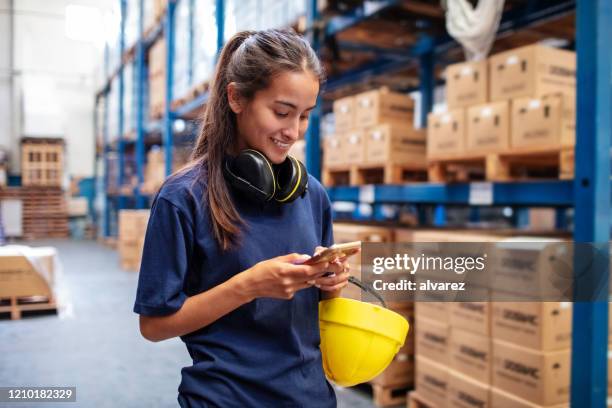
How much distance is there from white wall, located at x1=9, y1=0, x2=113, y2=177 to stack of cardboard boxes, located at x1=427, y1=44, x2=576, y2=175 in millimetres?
9440

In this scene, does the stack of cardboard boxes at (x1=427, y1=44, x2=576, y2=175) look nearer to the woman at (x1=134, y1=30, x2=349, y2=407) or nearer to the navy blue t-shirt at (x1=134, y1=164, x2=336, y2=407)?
the woman at (x1=134, y1=30, x2=349, y2=407)

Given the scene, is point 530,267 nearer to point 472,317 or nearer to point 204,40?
point 472,317

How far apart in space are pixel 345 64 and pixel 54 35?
9403 millimetres

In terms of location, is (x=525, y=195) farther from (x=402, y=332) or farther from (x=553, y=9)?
(x=553, y=9)

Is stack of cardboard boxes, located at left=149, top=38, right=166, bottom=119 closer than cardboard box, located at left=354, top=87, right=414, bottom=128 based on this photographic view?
No

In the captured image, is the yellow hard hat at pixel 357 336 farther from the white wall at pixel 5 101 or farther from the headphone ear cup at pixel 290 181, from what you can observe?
the white wall at pixel 5 101

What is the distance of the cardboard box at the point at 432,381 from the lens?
2.95m

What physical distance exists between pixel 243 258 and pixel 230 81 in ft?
1.40

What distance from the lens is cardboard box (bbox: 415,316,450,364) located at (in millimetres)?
2973

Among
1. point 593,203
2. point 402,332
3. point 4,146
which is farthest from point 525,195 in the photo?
point 4,146

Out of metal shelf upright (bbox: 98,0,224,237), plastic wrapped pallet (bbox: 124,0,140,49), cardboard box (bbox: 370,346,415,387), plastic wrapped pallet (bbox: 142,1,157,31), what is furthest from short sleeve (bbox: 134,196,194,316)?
plastic wrapped pallet (bbox: 124,0,140,49)

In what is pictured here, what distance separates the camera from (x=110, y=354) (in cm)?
390

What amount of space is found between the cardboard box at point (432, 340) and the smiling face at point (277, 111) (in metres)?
2.20

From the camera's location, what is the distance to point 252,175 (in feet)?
3.58
